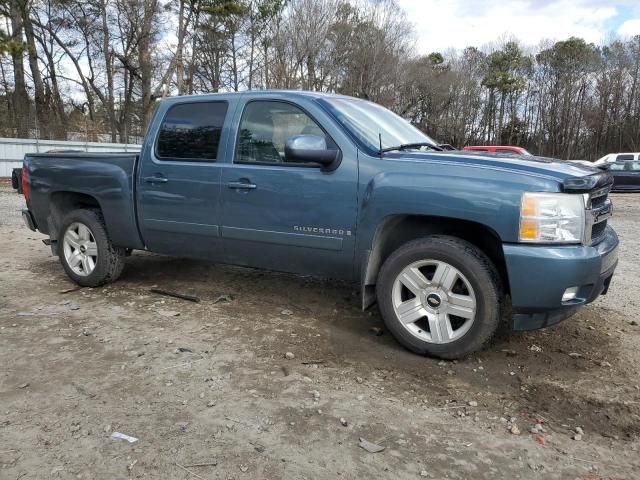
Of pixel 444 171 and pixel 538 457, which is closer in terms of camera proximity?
pixel 538 457

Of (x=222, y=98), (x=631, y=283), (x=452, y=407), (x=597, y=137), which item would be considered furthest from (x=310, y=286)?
(x=597, y=137)

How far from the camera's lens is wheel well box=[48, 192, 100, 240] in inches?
210

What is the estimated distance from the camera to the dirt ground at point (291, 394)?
2391 mm

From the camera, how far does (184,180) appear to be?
4379mm

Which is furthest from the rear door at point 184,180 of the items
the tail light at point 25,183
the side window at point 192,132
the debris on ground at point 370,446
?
the debris on ground at point 370,446

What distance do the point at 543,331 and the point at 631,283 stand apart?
2111 millimetres

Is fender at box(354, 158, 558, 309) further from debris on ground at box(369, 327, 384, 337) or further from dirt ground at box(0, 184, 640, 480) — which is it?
dirt ground at box(0, 184, 640, 480)

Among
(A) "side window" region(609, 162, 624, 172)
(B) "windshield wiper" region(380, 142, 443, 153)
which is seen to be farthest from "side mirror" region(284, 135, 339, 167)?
(A) "side window" region(609, 162, 624, 172)

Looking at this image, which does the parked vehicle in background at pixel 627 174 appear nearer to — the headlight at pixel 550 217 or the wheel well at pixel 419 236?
the wheel well at pixel 419 236

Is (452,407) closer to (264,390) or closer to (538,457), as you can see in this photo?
(538,457)

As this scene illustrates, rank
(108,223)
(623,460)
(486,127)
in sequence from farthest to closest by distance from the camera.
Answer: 1. (486,127)
2. (108,223)
3. (623,460)

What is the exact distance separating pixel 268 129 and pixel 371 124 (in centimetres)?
82

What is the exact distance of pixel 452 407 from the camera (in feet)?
9.53

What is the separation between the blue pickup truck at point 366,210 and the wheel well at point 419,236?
0.03 ft
